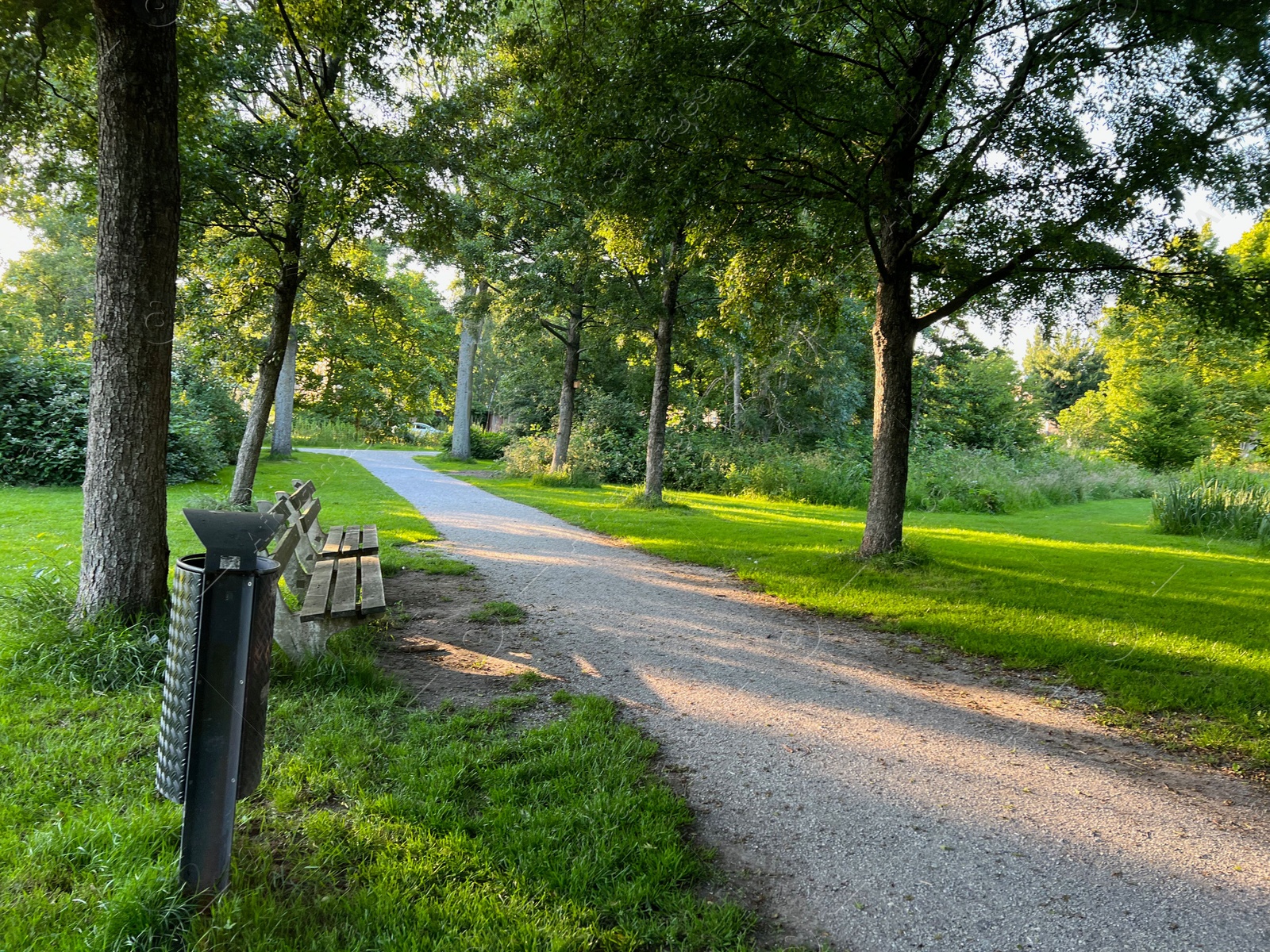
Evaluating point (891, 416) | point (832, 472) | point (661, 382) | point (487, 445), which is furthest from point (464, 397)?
point (891, 416)

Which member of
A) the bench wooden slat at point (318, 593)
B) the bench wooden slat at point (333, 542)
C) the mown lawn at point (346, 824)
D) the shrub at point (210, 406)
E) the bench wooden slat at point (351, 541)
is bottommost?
the mown lawn at point (346, 824)

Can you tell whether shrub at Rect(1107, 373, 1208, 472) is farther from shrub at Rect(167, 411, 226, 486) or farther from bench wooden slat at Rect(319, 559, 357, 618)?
shrub at Rect(167, 411, 226, 486)

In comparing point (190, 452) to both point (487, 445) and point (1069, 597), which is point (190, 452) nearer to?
point (1069, 597)

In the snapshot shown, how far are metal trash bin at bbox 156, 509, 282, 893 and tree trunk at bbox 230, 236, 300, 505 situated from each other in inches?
346

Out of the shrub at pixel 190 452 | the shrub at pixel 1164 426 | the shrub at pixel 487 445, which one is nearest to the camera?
the shrub at pixel 190 452

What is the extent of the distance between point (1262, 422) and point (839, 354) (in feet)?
42.0

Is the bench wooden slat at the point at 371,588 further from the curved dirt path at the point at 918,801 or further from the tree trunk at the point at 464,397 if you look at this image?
the tree trunk at the point at 464,397

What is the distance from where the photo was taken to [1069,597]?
281 inches

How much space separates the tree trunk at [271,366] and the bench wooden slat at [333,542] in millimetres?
3116

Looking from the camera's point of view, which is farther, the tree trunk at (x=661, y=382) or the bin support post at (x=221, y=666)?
the tree trunk at (x=661, y=382)

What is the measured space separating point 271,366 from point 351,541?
511cm

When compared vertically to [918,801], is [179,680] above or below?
above

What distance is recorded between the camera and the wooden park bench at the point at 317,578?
4215 mm

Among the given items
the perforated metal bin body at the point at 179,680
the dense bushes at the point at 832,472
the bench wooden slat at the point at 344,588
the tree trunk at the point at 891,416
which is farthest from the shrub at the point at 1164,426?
the perforated metal bin body at the point at 179,680
